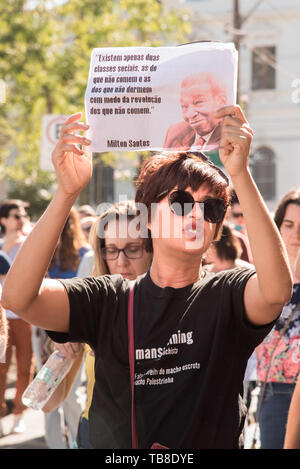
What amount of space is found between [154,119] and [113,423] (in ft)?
3.00

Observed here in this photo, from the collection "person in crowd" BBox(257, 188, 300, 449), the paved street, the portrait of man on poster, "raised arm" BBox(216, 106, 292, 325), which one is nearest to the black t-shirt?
"raised arm" BBox(216, 106, 292, 325)

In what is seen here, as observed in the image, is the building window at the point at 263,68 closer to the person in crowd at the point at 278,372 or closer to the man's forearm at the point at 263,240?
the person in crowd at the point at 278,372

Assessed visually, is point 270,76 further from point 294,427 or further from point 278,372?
point 294,427

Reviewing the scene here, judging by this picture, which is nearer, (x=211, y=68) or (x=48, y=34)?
(x=211, y=68)

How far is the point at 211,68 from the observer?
2482 millimetres

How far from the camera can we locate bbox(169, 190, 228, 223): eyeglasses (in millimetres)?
2506

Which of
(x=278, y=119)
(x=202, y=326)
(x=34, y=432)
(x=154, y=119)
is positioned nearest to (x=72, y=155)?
(x=154, y=119)

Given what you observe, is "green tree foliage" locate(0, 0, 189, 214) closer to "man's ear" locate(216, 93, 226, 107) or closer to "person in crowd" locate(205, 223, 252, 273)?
"person in crowd" locate(205, 223, 252, 273)

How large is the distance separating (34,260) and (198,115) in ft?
2.12

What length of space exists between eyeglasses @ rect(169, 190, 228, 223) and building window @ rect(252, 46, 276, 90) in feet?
114

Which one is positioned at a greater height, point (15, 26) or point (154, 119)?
point (15, 26)

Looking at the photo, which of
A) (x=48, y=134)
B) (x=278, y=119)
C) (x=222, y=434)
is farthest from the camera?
(x=278, y=119)

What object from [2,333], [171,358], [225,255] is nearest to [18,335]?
[225,255]

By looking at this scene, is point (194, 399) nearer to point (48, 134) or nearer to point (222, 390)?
point (222, 390)
